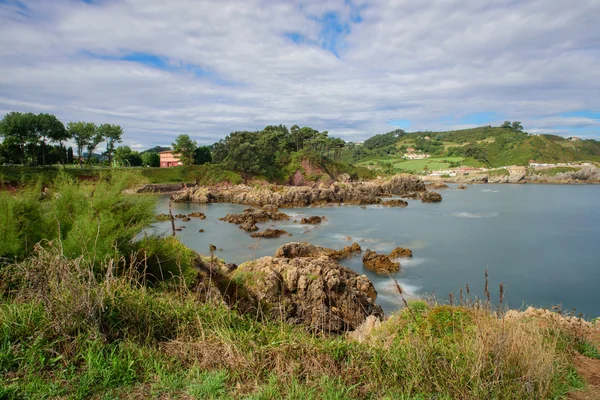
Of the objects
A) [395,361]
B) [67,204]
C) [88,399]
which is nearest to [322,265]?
[67,204]

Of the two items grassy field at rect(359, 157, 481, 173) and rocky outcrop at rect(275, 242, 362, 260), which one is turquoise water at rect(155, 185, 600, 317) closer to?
rocky outcrop at rect(275, 242, 362, 260)

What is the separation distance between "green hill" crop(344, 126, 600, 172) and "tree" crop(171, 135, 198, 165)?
5281 centimetres

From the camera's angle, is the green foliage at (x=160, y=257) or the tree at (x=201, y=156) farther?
the tree at (x=201, y=156)

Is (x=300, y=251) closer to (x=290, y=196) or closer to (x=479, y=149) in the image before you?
(x=290, y=196)

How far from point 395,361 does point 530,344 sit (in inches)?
59.9

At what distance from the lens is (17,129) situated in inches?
1658

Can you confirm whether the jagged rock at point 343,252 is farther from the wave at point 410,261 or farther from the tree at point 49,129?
the tree at point 49,129

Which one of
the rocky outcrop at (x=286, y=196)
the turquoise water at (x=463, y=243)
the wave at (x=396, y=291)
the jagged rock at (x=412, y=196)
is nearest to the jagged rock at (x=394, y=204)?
the rocky outcrop at (x=286, y=196)

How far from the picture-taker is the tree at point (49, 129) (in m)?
43.8

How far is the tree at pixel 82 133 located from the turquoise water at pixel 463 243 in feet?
62.0

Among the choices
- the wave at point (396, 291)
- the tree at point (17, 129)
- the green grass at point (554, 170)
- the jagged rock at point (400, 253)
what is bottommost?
the wave at point (396, 291)

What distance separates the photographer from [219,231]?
2844cm

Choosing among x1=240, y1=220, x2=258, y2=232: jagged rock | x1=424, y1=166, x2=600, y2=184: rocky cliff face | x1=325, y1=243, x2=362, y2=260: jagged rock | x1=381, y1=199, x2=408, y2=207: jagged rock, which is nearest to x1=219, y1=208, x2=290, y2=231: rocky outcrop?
x1=240, y1=220, x2=258, y2=232: jagged rock

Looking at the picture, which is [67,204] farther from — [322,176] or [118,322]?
[322,176]
